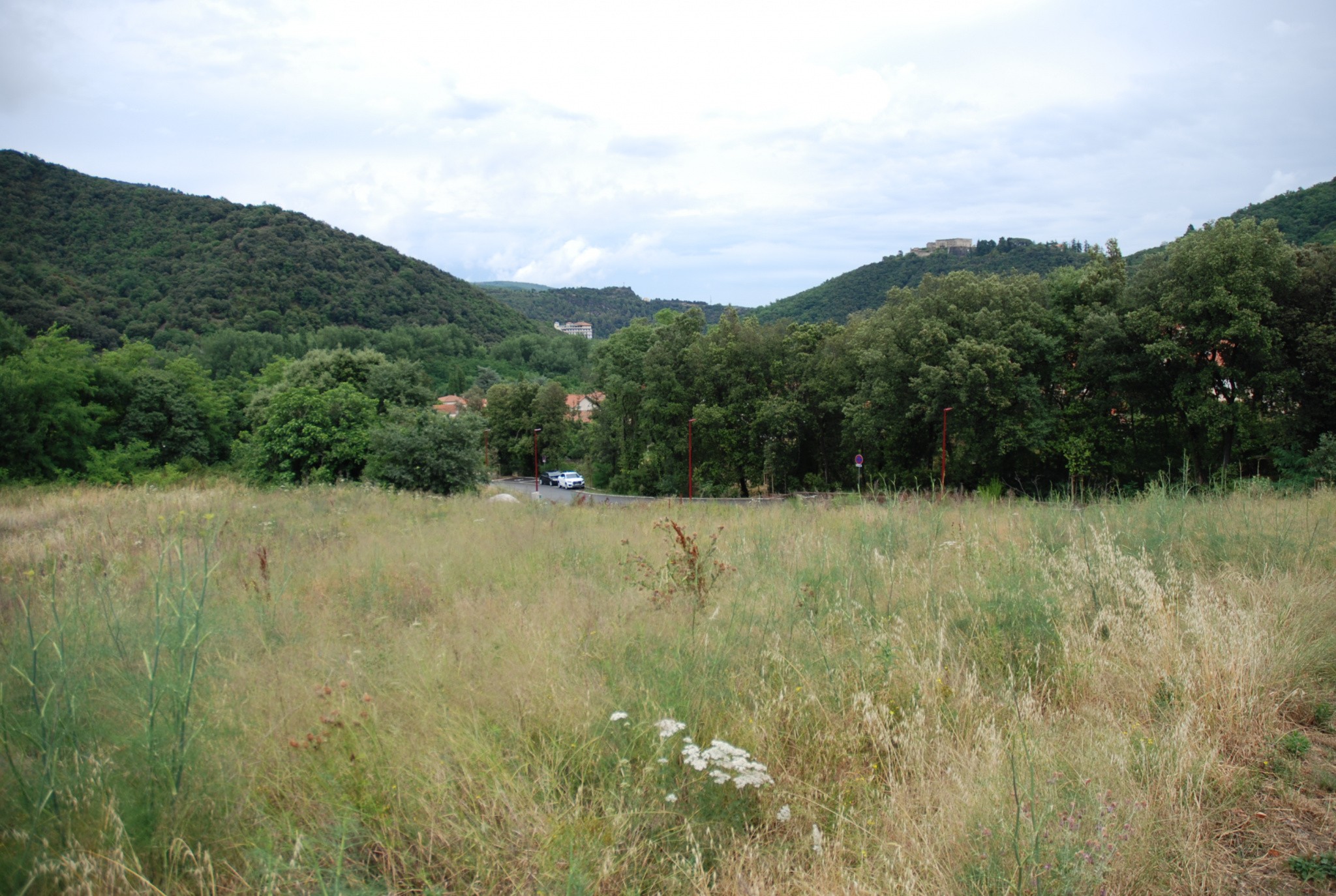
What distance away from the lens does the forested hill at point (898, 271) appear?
63156 mm

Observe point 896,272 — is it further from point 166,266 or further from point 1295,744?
point 166,266

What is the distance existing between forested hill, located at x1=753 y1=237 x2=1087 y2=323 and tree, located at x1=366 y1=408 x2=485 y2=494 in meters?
46.3

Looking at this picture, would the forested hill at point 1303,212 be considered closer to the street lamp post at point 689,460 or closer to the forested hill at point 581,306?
the street lamp post at point 689,460

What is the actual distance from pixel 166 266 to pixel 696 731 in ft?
338

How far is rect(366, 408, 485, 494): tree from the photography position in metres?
21.0

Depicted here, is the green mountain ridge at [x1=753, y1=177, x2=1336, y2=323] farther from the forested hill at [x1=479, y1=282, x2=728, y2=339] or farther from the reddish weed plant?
the forested hill at [x1=479, y1=282, x2=728, y2=339]

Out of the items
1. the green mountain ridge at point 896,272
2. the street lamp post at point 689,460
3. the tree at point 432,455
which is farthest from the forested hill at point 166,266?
the green mountain ridge at point 896,272

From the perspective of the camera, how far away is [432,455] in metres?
21.1

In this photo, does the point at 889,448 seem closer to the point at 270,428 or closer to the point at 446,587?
the point at 270,428

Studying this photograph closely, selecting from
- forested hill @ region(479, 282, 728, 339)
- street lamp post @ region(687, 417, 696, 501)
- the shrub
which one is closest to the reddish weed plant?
the shrub

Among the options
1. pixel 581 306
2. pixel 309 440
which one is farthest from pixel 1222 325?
pixel 581 306

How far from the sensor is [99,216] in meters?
82.1

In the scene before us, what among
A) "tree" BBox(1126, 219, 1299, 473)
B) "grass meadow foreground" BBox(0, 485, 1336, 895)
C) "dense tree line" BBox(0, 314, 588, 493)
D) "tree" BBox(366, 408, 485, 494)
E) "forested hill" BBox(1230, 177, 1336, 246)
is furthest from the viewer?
"forested hill" BBox(1230, 177, 1336, 246)

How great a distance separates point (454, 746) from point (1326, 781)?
3.64m
